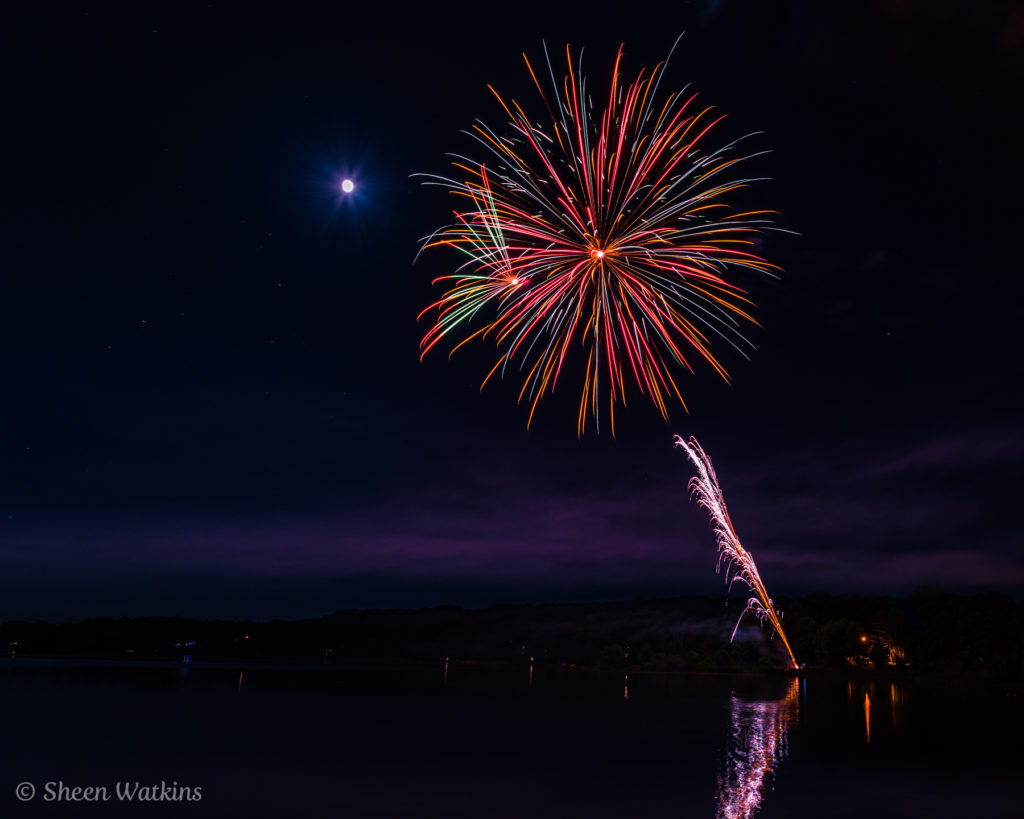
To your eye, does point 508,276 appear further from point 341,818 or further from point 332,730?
point 332,730

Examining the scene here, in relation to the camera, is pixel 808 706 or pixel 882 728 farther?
pixel 808 706

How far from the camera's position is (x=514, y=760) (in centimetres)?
2802

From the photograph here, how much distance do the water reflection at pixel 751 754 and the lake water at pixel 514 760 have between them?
118 mm

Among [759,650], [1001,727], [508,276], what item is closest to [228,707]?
[508,276]

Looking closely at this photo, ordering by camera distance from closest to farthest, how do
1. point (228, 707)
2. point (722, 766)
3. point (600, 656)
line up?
point (722, 766) < point (228, 707) < point (600, 656)

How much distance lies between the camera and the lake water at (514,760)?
789 inches

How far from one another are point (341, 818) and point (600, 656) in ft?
567

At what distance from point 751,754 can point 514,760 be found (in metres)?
8.65

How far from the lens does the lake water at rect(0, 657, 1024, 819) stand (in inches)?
789

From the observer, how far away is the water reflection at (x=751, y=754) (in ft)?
65.8

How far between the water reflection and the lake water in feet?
0.39

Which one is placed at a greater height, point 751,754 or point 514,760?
point 751,754

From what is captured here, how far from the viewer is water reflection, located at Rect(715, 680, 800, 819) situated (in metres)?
20.0

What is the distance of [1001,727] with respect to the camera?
40188mm
